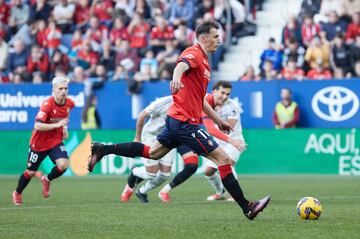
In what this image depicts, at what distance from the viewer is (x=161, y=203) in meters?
15.3

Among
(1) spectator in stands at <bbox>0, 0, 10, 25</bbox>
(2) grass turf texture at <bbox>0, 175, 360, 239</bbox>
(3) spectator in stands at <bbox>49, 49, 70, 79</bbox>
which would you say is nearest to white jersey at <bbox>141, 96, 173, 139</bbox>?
(2) grass turf texture at <bbox>0, 175, 360, 239</bbox>

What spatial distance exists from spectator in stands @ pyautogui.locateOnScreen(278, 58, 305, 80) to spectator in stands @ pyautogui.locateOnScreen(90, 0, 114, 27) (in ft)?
21.5

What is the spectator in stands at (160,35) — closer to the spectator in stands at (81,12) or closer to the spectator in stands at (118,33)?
the spectator in stands at (118,33)

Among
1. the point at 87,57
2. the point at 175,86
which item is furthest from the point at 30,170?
the point at 87,57

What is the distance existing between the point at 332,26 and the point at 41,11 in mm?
9899

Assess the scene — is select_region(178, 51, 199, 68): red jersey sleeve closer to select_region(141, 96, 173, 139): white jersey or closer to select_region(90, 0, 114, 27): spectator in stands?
select_region(141, 96, 173, 139): white jersey

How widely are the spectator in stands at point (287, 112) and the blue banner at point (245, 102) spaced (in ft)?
0.62

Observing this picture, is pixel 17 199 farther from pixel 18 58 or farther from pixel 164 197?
pixel 18 58

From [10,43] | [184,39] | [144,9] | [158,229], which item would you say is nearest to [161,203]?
[158,229]

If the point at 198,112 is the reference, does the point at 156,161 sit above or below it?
below

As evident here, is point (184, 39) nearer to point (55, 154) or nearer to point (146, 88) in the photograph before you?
point (146, 88)

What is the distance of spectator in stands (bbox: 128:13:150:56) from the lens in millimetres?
26875

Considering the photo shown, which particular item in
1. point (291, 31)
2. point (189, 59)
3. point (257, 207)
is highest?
point (189, 59)

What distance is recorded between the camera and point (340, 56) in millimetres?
23922
